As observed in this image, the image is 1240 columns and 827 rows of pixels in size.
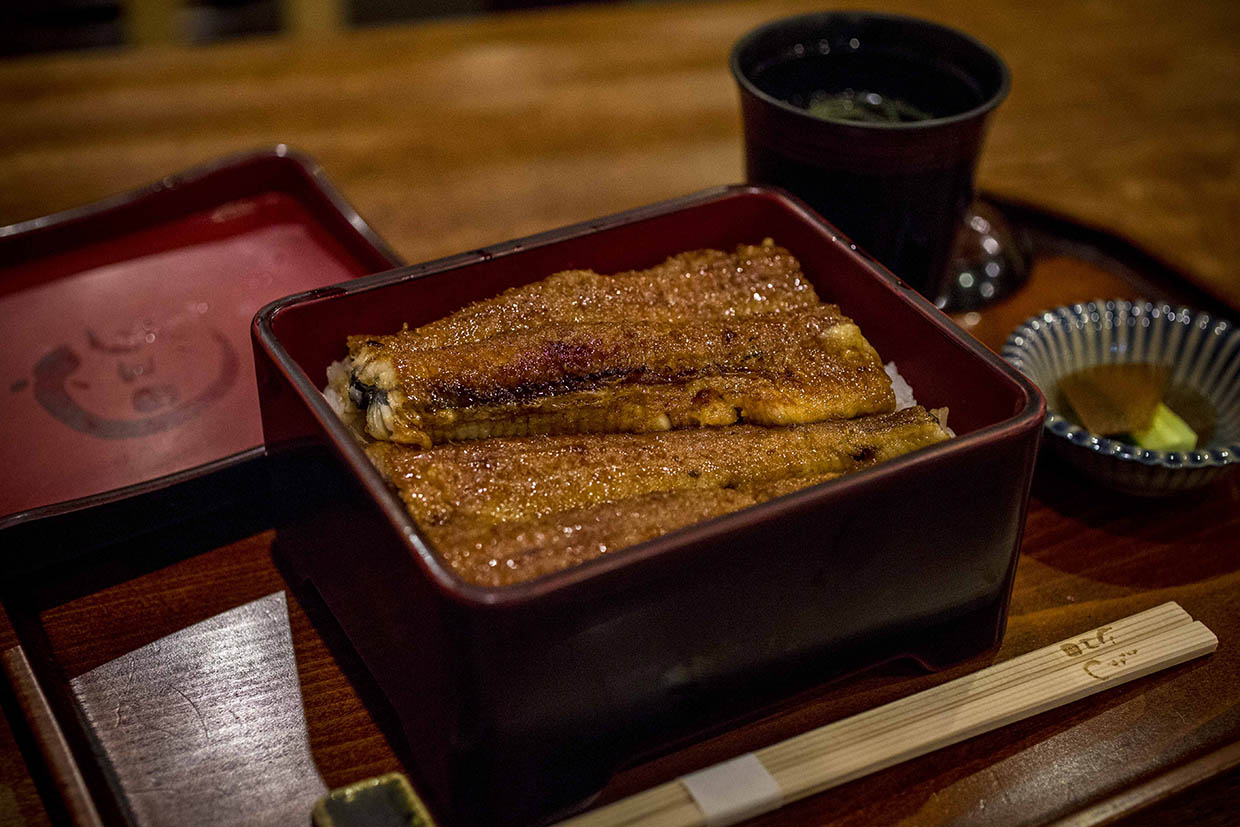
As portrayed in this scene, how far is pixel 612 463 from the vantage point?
2.85ft

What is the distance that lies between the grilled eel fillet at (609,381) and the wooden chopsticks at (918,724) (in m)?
0.26

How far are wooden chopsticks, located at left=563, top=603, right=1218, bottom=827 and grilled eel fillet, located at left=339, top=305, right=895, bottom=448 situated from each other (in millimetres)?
264

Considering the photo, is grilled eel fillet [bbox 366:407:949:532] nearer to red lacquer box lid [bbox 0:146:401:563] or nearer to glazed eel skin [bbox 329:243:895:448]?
glazed eel skin [bbox 329:243:895:448]

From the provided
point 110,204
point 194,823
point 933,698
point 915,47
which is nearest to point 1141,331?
point 915,47

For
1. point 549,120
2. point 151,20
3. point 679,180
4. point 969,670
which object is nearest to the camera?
point 969,670

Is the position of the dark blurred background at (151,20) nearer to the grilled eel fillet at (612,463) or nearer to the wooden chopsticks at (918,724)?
the grilled eel fillet at (612,463)

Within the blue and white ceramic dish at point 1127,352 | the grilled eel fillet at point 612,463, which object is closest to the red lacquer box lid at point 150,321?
the grilled eel fillet at point 612,463

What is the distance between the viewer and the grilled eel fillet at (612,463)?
826mm

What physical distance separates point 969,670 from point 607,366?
43 cm

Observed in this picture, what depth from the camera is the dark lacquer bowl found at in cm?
73

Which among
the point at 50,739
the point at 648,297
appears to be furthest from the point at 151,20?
the point at 50,739

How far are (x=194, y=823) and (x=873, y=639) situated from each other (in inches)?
22.4

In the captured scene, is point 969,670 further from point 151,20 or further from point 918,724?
point 151,20

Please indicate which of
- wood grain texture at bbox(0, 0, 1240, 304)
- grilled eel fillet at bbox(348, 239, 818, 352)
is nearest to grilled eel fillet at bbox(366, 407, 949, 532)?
grilled eel fillet at bbox(348, 239, 818, 352)
